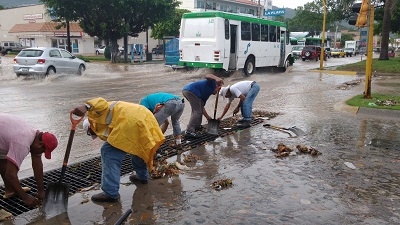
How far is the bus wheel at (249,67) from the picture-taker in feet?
67.4

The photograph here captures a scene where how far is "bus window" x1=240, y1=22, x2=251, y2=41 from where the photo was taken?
19.7 metres

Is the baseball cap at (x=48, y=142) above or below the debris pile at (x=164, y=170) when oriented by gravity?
above

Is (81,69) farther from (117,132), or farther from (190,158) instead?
(117,132)

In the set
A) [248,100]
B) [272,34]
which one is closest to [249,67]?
[272,34]

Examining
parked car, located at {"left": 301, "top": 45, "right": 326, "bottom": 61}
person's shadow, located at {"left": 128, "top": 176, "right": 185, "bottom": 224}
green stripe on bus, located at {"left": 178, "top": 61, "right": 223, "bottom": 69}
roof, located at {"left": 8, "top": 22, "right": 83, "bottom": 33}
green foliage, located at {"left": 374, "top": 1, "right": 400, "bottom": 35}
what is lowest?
person's shadow, located at {"left": 128, "top": 176, "right": 185, "bottom": 224}

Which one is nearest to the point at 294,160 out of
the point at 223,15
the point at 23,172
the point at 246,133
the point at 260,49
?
the point at 246,133

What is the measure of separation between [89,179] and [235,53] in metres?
15.0

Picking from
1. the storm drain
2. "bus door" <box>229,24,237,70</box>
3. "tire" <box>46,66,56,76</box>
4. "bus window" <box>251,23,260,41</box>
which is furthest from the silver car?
the storm drain

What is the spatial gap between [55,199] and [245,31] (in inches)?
669

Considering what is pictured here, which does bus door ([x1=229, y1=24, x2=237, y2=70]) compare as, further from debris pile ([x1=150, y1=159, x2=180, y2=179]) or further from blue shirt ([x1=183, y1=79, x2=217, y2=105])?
debris pile ([x1=150, y1=159, x2=180, y2=179])

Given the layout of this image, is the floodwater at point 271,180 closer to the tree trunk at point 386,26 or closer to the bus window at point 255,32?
the bus window at point 255,32

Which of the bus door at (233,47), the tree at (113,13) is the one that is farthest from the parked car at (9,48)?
the bus door at (233,47)

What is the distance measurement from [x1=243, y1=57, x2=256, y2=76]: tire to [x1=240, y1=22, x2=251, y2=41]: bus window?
3.67ft

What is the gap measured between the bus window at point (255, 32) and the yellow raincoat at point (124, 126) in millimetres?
17067
